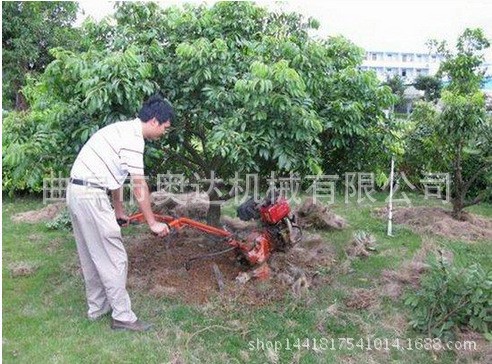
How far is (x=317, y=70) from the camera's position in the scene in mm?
4801

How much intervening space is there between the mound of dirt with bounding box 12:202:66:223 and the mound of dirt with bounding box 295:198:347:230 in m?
3.79

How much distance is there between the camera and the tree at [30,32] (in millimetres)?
9891

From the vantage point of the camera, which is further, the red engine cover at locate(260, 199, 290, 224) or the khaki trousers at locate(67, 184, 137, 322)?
the red engine cover at locate(260, 199, 290, 224)

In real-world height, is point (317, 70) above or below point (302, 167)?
above

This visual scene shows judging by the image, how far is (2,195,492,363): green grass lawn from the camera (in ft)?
12.5

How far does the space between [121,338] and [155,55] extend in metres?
2.54

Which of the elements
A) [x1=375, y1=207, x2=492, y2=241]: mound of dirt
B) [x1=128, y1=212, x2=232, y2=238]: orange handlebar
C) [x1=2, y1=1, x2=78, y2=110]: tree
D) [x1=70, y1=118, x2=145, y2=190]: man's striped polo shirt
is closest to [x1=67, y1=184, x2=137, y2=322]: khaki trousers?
[x1=70, y1=118, x2=145, y2=190]: man's striped polo shirt

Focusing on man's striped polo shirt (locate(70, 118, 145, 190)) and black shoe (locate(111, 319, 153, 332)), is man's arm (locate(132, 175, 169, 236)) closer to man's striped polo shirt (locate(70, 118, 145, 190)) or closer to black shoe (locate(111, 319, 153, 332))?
man's striped polo shirt (locate(70, 118, 145, 190))

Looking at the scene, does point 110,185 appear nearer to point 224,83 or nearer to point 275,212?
point 224,83

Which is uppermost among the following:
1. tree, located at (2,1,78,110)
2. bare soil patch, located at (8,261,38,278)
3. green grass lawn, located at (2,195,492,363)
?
tree, located at (2,1,78,110)

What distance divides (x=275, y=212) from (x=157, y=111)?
1.73m

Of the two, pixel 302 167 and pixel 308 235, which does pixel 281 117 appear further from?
pixel 308 235

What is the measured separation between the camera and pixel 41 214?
7977 millimetres

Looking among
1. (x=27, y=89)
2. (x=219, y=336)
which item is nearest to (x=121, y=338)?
(x=219, y=336)
